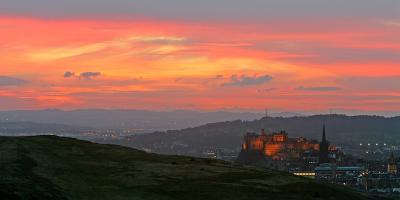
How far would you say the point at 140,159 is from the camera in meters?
90.4

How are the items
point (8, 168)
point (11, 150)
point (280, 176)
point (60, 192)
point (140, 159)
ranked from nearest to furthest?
point (60, 192) < point (8, 168) < point (11, 150) < point (280, 176) < point (140, 159)

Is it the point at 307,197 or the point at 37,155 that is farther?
the point at 37,155

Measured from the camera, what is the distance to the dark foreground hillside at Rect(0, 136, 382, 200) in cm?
5919

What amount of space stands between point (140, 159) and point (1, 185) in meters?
39.5

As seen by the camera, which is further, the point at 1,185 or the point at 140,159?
the point at 140,159

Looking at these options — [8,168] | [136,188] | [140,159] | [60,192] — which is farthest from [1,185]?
[140,159]

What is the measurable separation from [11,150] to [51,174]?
13.2 m

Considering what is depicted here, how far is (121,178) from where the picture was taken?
71500 mm

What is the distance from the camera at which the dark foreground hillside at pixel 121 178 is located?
5919cm

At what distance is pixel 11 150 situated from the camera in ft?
253

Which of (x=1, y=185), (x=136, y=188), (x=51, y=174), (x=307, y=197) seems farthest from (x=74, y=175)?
(x=307, y=197)

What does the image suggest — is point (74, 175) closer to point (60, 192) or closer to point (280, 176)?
point (60, 192)

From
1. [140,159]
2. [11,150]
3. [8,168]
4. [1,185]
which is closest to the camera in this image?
[1,185]

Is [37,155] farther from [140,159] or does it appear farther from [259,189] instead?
[259,189]
